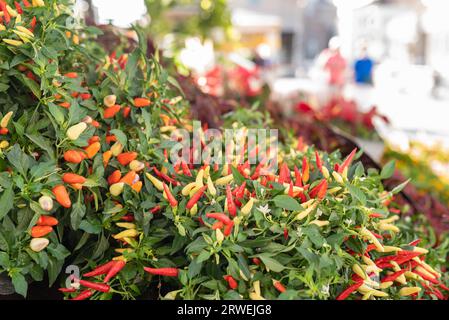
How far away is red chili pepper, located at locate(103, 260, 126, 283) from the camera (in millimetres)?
707

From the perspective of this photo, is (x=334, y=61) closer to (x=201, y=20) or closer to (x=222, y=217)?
(x=201, y=20)

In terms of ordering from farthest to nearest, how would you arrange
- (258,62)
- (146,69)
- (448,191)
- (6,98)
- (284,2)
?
(284,2) → (258,62) → (448,191) → (146,69) → (6,98)

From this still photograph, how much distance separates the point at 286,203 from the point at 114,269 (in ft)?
0.77

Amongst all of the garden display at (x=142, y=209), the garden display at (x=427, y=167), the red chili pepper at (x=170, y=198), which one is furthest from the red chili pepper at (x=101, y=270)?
the garden display at (x=427, y=167)

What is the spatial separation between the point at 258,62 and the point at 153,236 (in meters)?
8.27

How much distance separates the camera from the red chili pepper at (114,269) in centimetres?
71

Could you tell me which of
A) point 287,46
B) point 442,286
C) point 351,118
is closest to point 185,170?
point 442,286

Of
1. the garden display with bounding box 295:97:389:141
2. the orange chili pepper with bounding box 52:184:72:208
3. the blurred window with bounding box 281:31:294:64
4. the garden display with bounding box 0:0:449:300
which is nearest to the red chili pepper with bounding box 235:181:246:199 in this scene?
the garden display with bounding box 0:0:449:300

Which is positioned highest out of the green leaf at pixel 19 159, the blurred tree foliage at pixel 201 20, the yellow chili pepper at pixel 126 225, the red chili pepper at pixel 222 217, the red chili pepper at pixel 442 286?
the blurred tree foliage at pixel 201 20

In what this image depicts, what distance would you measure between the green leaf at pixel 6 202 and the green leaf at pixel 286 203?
320 mm

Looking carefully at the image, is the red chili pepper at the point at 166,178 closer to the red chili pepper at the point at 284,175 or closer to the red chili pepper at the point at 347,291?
the red chili pepper at the point at 284,175

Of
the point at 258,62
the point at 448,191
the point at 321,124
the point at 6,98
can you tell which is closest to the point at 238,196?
the point at 6,98

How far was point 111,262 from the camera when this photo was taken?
0.72 m
